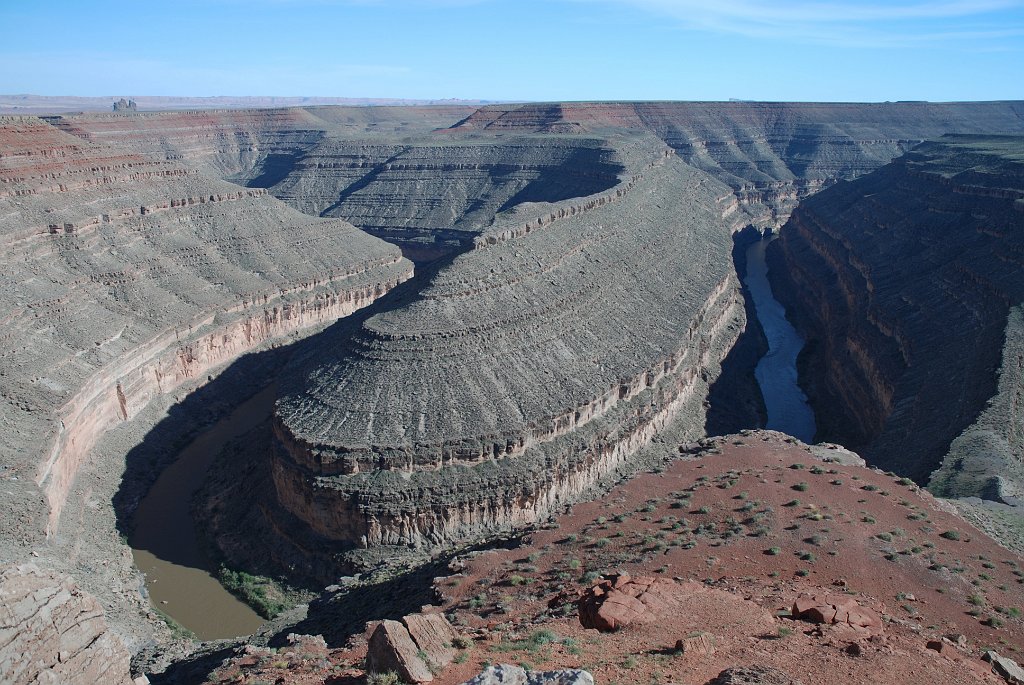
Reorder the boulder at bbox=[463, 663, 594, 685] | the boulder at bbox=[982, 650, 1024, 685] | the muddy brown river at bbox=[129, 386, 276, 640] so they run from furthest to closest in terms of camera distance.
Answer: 1. the muddy brown river at bbox=[129, 386, 276, 640]
2. the boulder at bbox=[982, 650, 1024, 685]
3. the boulder at bbox=[463, 663, 594, 685]

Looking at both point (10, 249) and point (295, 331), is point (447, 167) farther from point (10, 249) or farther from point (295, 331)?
point (10, 249)

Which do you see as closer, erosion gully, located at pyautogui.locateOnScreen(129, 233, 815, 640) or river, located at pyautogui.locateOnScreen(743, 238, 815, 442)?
erosion gully, located at pyautogui.locateOnScreen(129, 233, 815, 640)

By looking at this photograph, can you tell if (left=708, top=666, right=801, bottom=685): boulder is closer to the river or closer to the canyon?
the canyon

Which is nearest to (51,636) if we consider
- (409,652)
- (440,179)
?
(409,652)

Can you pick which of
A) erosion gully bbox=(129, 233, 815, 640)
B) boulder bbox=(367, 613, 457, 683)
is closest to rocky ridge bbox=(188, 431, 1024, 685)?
boulder bbox=(367, 613, 457, 683)

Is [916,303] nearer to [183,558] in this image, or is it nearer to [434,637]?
[434,637]

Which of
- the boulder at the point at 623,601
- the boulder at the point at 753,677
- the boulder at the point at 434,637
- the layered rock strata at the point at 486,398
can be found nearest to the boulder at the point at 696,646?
the boulder at the point at 753,677
